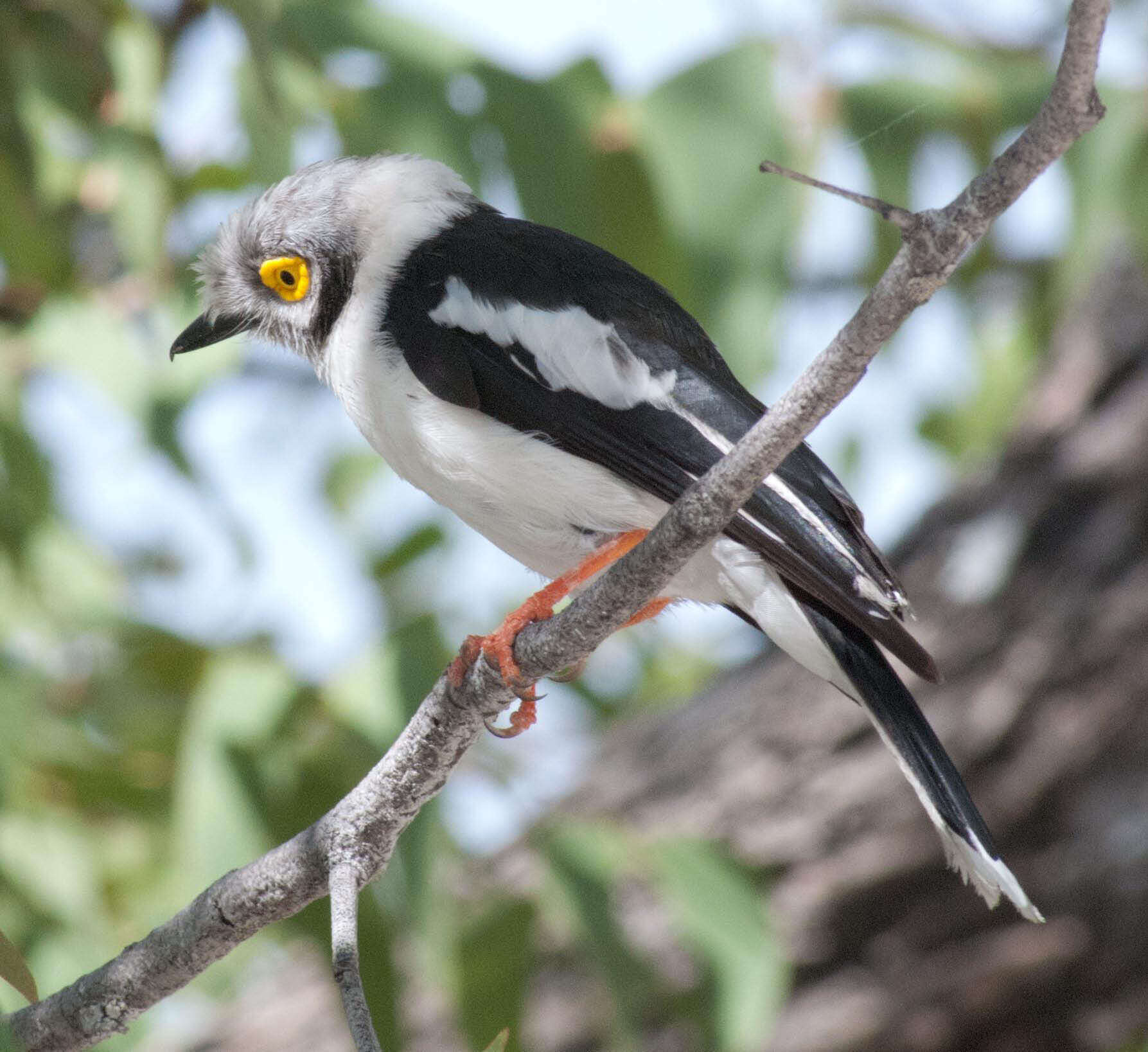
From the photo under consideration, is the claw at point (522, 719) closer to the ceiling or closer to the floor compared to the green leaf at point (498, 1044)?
closer to the ceiling

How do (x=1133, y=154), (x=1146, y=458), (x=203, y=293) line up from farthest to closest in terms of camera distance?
(x=1146, y=458)
(x=1133, y=154)
(x=203, y=293)

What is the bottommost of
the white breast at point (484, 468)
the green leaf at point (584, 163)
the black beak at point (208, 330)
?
the white breast at point (484, 468)

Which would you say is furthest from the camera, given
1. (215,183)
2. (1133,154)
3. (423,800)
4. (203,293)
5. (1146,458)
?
(1146,458)

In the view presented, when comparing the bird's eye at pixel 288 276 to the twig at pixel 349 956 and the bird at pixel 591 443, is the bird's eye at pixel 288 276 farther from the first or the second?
the twig at pixel 349 956

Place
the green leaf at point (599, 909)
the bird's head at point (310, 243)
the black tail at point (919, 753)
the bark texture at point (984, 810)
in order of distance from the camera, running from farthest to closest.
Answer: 1. the bark texture at point (984, 810)
2. the green leaf at point (599, 909)
3. the bird's head at point (310, 243)
4. the black tail at point (919, 753)

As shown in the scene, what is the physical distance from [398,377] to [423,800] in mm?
737

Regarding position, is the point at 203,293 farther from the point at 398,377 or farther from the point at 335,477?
the point at 335,477

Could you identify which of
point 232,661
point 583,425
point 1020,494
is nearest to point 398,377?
point 583,425

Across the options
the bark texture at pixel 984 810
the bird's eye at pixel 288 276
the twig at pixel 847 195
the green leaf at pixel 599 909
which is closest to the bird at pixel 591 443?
the bird's eye at pixel 288 276

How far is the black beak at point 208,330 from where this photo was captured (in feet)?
8.89

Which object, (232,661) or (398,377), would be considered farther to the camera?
(232,661)

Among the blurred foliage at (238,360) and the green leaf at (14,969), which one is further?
the blurred foliage at (238,360)

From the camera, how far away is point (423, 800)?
1.99 meters

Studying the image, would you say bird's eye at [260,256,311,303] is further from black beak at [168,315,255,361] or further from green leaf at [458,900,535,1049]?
green leaf at [458,900,535,1049]
